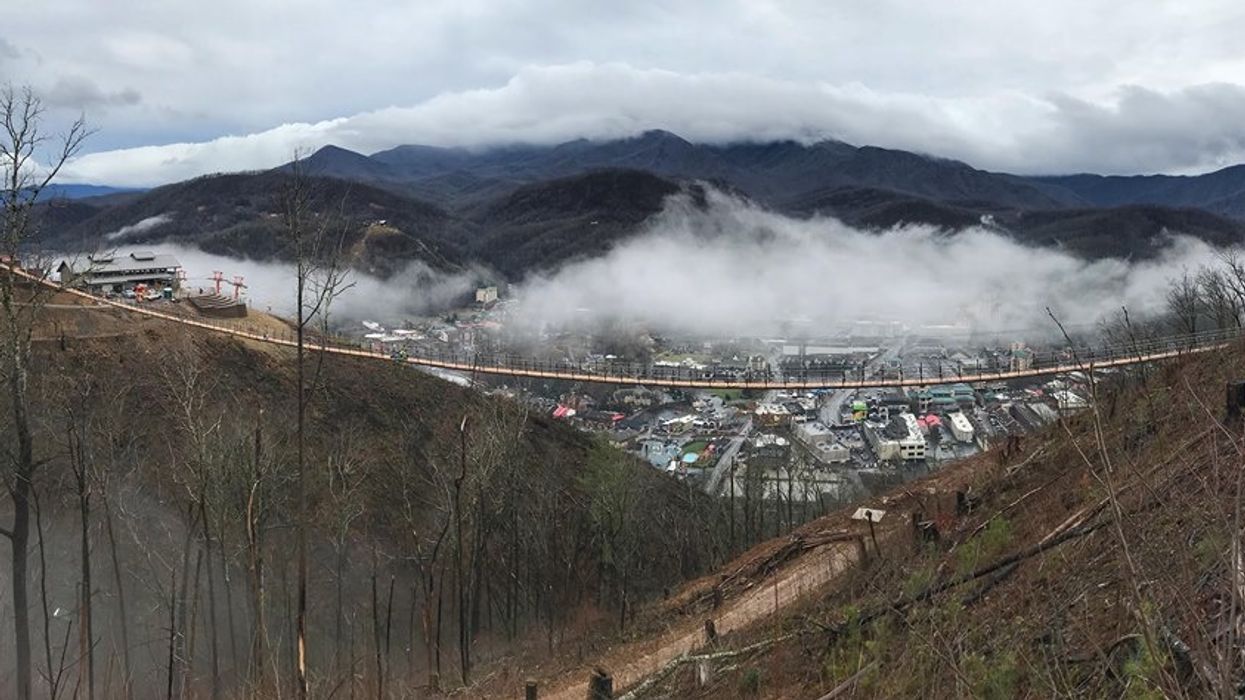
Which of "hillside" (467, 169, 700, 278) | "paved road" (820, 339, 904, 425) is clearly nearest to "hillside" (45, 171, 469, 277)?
"hillside" (467, 169, 700, 278)

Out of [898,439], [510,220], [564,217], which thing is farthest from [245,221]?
[898,439]

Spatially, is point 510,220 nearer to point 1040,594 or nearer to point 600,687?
point 600,687

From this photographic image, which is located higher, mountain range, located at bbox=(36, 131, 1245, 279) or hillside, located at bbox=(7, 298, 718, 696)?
mountain range, located at bbox=(36, 131, 1245, 279)

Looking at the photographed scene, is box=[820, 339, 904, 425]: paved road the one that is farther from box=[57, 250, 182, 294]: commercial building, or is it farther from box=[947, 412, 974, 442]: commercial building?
box=[57, 250, 182, 294]: commercial building

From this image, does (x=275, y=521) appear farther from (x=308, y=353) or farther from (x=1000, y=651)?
(x=1000, y=651)

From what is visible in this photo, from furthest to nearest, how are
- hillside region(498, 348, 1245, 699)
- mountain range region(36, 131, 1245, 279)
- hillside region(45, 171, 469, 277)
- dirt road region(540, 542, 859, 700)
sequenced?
mountain range region(36, 131, 1245, 279) < hillside region(45, 171, 469, 277) < dirt road region(540, 542, 859, 700) < hillside region(498, 348, 1245, 699)

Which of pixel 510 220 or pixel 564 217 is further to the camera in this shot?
pixel 510 220
